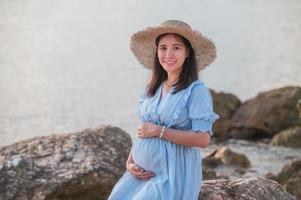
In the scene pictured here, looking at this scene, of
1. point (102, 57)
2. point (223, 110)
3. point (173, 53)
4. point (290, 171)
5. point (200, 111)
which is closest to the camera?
point (200, 111)

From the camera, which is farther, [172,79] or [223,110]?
[223,110]

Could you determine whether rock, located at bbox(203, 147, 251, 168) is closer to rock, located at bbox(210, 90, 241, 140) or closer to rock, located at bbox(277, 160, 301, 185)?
rock, located at bbox(277, 160, 301, 185)

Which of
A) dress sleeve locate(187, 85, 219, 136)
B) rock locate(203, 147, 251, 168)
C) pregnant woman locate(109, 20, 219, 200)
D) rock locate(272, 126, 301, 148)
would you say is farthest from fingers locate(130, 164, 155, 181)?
rock locate(272, 126, 301, 148)

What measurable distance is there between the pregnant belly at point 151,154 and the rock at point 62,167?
5.41ft

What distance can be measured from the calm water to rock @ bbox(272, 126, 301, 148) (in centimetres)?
438

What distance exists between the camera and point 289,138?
16703mm

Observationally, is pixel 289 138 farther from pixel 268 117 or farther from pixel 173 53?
pixel 173 53

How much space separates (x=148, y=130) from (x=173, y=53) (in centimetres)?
58

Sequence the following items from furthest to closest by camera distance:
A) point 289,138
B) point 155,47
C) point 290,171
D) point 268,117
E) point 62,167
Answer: point 268,117 → point 289,138 → point 290,171 → point 62,167 → point 155,47

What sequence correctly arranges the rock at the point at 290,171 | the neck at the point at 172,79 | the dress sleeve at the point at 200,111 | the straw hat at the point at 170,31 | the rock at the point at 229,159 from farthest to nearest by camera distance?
the rock at the point at 229,159
the rock at the point at 290,171
the neck at the point at 172,79
the straw hat at the point at 170,31
the dress sleeve at the point at 200,111

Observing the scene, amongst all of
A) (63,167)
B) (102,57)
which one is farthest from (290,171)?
(102,57)

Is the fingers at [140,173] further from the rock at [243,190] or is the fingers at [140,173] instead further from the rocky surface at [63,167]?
the rocky surface at [63,167]

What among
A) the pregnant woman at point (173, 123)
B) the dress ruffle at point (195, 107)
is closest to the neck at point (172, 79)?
the pregnant woman at point (173, 123)

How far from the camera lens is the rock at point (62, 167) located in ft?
20.4
